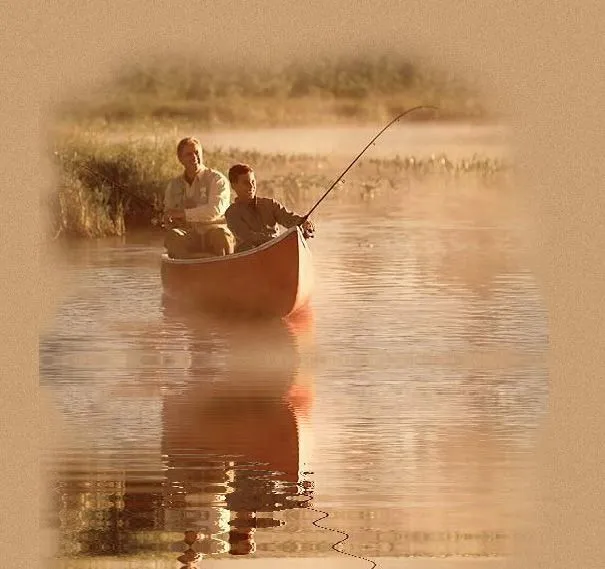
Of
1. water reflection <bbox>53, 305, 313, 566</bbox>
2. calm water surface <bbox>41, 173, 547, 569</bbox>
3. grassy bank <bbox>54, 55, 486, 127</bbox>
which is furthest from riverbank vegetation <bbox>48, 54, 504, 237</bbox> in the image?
water reflection <bbox>53, 305, 313, 566</bbox>

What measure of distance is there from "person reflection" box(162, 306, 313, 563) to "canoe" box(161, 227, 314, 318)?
1146 mm

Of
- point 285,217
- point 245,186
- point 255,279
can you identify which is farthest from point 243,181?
point 255,279

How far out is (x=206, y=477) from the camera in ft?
29.2

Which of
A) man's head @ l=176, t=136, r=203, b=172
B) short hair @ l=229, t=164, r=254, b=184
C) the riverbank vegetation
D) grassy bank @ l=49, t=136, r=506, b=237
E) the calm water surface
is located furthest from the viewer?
the riverbank vegetation

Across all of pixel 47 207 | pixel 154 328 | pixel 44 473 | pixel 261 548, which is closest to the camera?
pixel 261 548

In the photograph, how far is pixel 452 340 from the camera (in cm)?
1345

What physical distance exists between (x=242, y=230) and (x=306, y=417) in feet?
14.5

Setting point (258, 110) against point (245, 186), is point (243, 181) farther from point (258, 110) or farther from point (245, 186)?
point (258, 110)

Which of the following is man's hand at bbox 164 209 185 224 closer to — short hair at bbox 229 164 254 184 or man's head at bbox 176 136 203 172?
man's head at bbox 176 136 203 172

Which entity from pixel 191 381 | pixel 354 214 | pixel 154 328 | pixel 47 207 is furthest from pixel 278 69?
pixel 191 381

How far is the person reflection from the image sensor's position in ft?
26.8

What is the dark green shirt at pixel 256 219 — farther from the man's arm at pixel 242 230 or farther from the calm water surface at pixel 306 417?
the calm water surface at pixel 306 417

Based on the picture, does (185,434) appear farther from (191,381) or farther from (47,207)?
(47,207)

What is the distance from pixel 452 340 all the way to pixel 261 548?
581 centimetres
